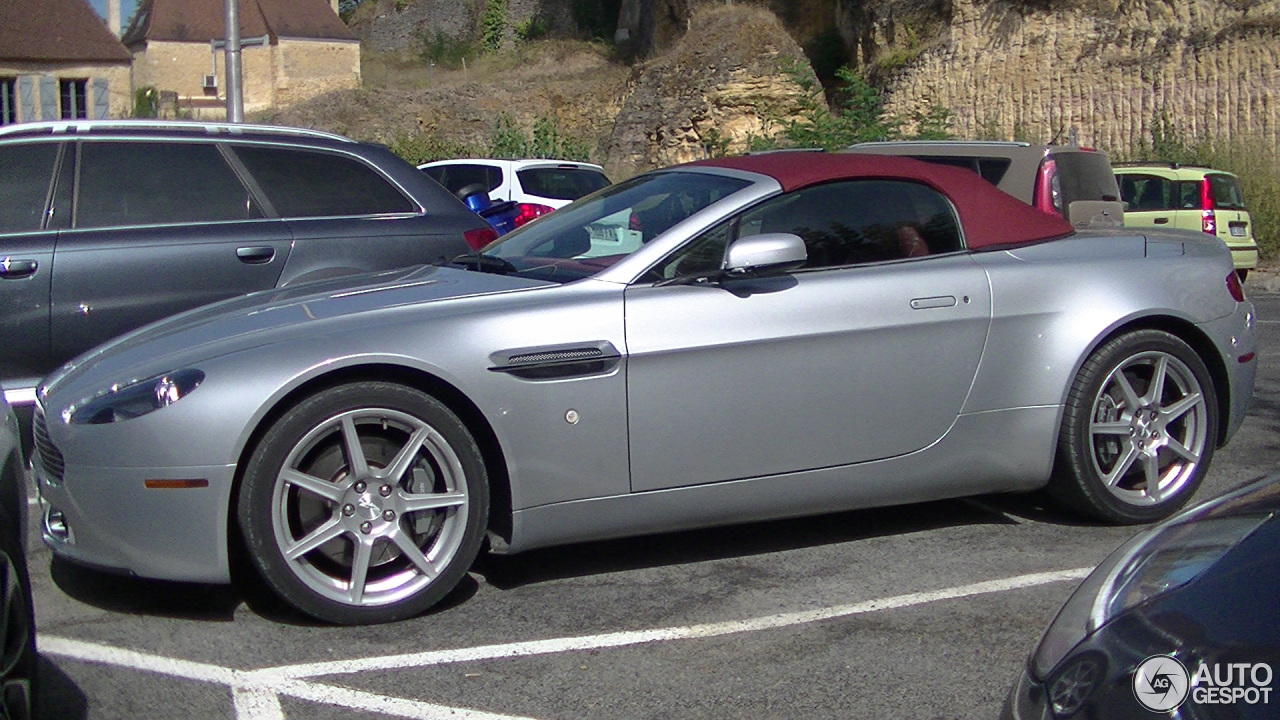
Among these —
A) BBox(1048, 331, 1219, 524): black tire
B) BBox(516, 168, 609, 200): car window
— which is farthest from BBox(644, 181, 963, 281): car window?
BBox(516, 168, 609, 200): car window

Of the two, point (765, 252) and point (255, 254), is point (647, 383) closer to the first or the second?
point (765, 252)

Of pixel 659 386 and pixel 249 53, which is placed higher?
pixel 249 53

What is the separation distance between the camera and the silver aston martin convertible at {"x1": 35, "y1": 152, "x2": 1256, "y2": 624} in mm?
4012

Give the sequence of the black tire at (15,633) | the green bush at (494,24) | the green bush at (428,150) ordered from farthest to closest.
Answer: the green bush at (494,24) → the green bush at (428,150) → the black tire at (15,633)

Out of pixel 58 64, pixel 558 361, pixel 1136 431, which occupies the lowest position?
pixel 1136 431

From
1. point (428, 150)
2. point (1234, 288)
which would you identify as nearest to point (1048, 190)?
point (1234, 288)

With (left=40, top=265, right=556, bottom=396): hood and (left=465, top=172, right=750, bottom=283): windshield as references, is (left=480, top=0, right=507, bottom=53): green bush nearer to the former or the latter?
(left=465, top=172, right=750, bottom=283): windshield

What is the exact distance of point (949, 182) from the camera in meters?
5.24

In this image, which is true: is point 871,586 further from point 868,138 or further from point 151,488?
point 868,138

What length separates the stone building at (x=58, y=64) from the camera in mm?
A: 48156

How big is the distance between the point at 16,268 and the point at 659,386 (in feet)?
10.9

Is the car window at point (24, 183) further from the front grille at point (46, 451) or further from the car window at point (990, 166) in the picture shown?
the car window at point (990, 166)

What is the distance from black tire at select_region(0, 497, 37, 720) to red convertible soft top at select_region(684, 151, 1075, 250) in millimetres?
2939

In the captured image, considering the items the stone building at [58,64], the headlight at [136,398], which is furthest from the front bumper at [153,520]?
the stone building at [58,64]
